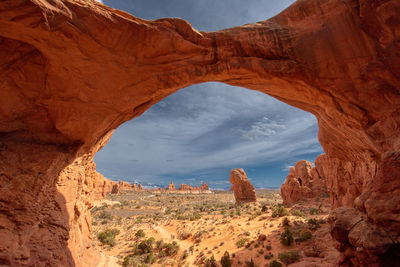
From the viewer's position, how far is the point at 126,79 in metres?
6.98

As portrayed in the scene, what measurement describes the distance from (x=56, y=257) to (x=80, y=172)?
11.1 feet

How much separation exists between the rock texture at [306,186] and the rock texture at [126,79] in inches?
952

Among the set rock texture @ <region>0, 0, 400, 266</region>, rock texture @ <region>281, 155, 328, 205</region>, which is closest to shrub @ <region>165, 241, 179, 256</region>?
rock texture @ <region>0, 0, 400, 266</region>

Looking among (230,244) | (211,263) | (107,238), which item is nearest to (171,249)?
(211,263)

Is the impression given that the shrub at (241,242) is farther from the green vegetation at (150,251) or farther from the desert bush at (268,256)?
the green vegetation at (150,251)

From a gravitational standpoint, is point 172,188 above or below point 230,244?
above

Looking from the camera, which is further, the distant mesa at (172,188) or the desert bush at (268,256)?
the distant mesa at (172,188)

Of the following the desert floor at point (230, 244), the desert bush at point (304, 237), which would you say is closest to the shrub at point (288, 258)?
the desert floor at point (230, 244)

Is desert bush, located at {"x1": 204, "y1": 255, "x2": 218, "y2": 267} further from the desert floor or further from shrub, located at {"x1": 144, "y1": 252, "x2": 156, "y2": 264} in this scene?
shrub, located at {"x1": 144, "y1": 252, "x2": 156, "y2": 264}

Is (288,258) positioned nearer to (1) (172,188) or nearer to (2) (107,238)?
(2) (107,238)

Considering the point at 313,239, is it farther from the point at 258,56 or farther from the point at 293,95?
the point at 258,56

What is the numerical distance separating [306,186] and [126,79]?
33968 mm

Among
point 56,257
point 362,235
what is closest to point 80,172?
point 56,257

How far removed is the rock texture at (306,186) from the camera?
28.6m
